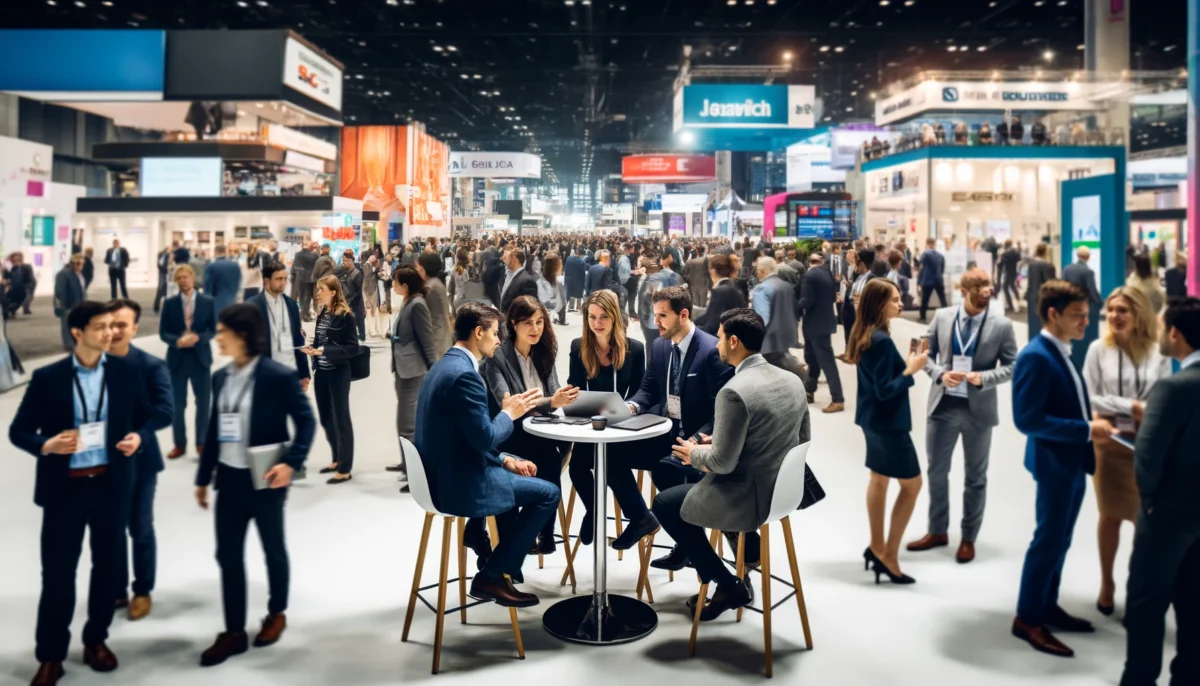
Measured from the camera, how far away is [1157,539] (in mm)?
2652

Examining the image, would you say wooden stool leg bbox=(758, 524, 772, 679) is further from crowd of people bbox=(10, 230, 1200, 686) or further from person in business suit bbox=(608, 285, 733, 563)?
person in business suit bbox=(608, 285, 733, 563)

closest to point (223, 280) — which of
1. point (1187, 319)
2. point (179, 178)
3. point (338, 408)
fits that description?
point (338, 408)

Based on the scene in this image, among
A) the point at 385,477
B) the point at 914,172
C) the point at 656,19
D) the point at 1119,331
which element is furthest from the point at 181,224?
the point at 1119,331

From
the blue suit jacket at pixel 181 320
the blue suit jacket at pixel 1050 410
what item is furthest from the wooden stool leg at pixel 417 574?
the blue suit jacket at pixel 181 320

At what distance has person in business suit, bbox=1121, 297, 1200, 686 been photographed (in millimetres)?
2584

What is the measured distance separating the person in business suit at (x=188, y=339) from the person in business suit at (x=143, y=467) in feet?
7.35

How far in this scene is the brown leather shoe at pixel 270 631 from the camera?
11.4 feet

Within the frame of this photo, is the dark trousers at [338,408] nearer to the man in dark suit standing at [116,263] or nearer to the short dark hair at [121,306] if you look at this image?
the short dark hair at [121,306]

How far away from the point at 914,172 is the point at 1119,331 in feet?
55.6

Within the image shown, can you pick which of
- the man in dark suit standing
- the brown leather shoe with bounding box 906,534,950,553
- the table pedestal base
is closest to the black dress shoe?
the table pedestal base

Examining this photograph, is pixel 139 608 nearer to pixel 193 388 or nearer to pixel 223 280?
pixel 193 388

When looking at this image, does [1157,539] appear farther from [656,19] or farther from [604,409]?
[656,19]

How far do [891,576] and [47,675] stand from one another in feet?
10.6

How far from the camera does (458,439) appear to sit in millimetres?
3234
